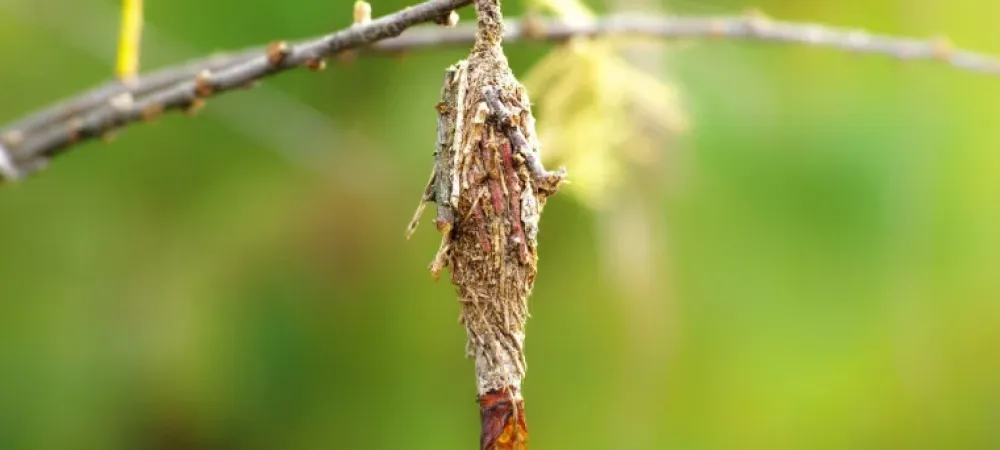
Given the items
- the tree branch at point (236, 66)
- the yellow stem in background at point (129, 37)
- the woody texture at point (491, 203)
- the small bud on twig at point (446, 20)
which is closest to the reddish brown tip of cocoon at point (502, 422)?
the woody texture at point (491, 203)

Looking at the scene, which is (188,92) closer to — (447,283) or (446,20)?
(446,20)

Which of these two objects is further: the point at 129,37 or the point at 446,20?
the point at 129,37

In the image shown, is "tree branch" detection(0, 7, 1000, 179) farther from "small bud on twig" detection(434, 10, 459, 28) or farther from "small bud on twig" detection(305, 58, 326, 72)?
"small bud on twig" detection(434, 10, 459, 28)

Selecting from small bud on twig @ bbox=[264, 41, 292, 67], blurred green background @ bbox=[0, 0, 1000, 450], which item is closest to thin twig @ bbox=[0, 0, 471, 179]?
small bud on twig @ bbox=[264, 41, 292, 67]

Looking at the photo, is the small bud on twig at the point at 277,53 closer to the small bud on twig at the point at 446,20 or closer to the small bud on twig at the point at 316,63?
the small bud on twig at the point at 316,63

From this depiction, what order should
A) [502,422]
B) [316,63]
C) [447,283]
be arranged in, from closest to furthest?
[502,422], [316,63], [447,283]

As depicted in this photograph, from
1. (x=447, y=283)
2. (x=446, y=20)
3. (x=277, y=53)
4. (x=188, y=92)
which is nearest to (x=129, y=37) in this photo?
(x=188, y=92)

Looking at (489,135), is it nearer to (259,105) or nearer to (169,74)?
(169,74)
